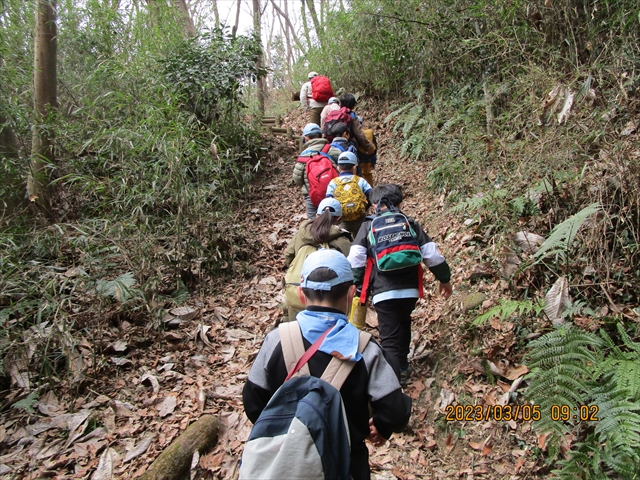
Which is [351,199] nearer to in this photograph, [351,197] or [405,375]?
[351,197]

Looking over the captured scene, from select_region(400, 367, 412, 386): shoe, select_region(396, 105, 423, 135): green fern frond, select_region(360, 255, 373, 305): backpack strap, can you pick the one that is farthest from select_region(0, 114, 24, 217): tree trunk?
select_region(396, 105, 423, 135): green fern frond

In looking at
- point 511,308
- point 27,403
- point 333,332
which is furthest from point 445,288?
point 27,403

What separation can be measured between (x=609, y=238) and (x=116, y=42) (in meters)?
10.2

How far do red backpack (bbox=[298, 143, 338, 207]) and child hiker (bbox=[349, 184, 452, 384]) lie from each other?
7.47ft

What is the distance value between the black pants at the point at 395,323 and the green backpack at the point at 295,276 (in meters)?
0.74

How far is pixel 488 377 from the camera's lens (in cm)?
365

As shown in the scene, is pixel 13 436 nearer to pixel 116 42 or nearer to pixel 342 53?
pixel 116 42

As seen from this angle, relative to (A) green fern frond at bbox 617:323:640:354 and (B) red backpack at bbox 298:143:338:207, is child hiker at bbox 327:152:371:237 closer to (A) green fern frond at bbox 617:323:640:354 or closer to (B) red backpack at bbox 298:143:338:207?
(B) red backpack at bbox 298:143:338:207

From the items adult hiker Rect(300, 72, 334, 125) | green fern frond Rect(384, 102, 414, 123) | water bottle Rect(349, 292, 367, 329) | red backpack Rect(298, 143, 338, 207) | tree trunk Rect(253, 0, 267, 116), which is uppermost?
tree trunk Rect(253, 0, 267, 116)

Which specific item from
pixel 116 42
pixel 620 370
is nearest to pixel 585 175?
pixel 620 370

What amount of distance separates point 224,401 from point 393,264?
239 centimetres

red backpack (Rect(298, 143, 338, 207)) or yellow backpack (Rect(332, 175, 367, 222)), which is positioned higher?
red backpack (Rect(298, 143, 338, 207))

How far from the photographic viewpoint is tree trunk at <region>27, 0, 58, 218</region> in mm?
6184

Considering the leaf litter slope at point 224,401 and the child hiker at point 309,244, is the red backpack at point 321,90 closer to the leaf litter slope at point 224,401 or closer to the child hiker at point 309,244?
the leaf litter slope at point 224,401
